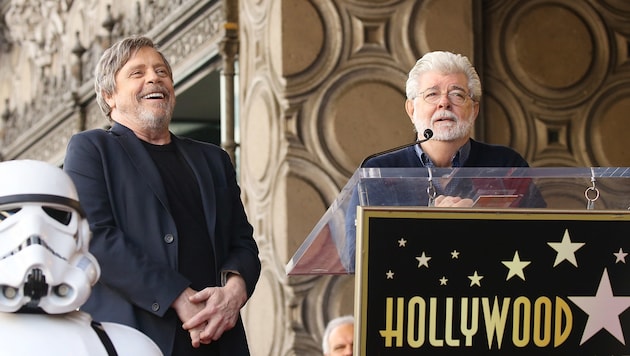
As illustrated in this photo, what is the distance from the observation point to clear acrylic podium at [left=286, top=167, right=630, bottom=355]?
3.47 metres

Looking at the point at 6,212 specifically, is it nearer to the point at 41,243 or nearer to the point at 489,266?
the point at 41,243

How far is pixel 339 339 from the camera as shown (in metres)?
5.53

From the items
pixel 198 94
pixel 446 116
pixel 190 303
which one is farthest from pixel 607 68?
pixel 190 303

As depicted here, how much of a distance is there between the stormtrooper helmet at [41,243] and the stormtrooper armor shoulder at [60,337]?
3 centimetres

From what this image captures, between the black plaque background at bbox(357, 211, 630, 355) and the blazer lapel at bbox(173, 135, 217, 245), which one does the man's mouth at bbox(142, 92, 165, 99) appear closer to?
the blazer lapel at bbox(173, 135, 217, 245)

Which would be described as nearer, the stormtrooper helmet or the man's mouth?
the stormtrooper helmet

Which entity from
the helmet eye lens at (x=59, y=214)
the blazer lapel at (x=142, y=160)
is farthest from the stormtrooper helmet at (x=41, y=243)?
the blazer lapel at (x=142, y=160)

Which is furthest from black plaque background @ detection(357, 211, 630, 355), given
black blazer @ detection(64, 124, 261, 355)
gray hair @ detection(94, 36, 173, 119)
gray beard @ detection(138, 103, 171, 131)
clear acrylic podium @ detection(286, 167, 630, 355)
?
gray hair @ detection(94, 36, 173, 119)

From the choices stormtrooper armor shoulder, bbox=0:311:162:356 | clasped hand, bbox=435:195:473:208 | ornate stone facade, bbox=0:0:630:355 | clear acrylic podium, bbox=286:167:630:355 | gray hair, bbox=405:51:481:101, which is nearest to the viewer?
stormtrooper armor shoulder, bbox=0:311:162:356

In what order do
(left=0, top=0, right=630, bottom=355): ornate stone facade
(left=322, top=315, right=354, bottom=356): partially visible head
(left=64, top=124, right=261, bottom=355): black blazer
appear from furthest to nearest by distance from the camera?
1. (left=0, top=0, right=630, bottom=355): ornate stone facade
2. (left=322, top=315, right=354, bottom=356): partially visible head
3. (left=64, top=124, right=261, bottom=355): black blazer

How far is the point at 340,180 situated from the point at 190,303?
2.82 m

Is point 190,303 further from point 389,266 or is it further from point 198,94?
point 198,94

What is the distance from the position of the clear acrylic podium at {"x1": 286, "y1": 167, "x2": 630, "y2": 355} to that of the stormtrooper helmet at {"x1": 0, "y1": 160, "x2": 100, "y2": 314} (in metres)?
0.72

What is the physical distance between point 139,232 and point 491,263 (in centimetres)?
114
